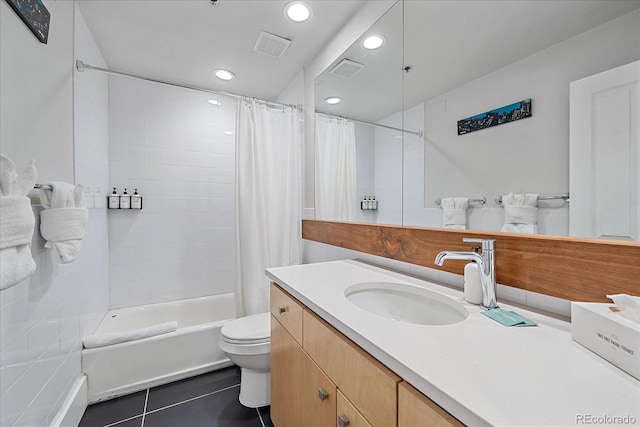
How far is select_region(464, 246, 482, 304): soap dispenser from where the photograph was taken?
0.83 metres

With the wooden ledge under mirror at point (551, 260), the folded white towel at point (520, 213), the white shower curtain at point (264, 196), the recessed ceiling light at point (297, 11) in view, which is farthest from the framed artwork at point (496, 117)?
the white shower curtain at point (264, 196)

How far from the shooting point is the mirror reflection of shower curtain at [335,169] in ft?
5.74

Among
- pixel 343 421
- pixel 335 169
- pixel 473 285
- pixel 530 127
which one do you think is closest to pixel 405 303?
pixel 473 285

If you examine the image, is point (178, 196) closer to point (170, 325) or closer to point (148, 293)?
point (148, 293)

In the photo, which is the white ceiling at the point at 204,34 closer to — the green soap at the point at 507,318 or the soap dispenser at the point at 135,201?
the soap dispenser at the point at 135,201

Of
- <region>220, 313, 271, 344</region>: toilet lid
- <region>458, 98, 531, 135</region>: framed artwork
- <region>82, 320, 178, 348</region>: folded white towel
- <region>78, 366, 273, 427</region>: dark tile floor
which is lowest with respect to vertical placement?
<region>78, 366, 273, 427</region>: dark tile floor

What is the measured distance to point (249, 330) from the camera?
1.61 m

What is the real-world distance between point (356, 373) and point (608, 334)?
1.71 feet

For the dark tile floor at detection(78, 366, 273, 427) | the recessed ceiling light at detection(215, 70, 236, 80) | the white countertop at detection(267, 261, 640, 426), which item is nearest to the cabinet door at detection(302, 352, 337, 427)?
the white countertop at detection(267, 261, 640, 426)

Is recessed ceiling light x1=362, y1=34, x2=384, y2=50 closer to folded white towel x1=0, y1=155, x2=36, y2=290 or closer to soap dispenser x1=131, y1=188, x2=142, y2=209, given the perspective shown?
folded white towel x1=0, y1=155, x2=36, y2=290

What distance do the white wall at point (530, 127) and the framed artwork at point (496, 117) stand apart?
16 mm

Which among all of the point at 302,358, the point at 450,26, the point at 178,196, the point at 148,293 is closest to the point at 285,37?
the point at 450,26

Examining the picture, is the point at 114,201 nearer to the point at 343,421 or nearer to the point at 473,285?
the point at 343,421

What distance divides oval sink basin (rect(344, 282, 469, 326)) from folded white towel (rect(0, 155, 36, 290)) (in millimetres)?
968
